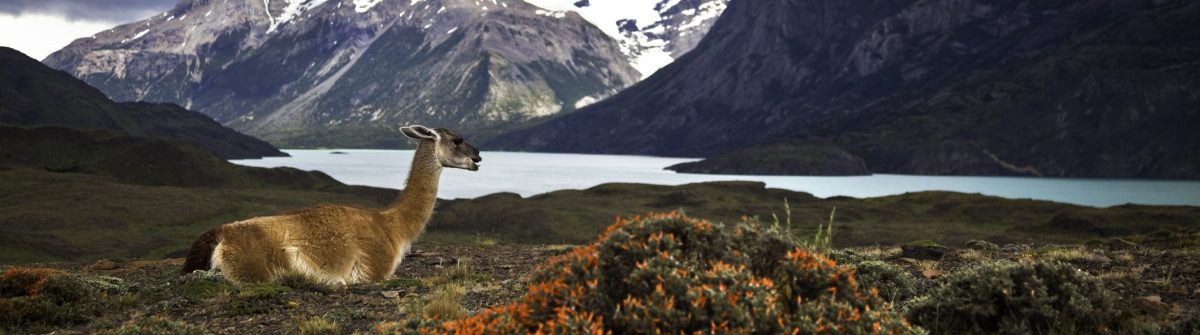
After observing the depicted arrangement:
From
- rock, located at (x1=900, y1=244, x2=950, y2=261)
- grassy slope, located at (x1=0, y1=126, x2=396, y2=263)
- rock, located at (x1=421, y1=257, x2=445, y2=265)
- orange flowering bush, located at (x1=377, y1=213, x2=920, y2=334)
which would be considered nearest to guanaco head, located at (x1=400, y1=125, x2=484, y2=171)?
rock, located at (x1=421, y1=257, x2=445, y2=265)

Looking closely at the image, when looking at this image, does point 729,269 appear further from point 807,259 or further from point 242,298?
point 242,298

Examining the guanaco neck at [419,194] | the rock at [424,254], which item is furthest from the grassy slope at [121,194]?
the guanaco neck at [419,194]

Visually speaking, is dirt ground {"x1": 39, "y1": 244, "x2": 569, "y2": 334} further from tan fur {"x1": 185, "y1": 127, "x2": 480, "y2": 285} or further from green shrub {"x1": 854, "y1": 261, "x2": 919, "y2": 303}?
green shrub {"x1": 854, "y1": 261, "x2": 919, "y2": 303}

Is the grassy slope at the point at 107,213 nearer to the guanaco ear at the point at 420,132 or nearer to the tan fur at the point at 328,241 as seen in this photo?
the tan fur at the point at 328,241

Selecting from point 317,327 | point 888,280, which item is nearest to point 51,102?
point 317,327

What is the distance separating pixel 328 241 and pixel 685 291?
8.71 metres

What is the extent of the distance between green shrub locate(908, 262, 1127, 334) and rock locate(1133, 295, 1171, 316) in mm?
820

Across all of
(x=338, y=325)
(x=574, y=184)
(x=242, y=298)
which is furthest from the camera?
(x=574, y=184)

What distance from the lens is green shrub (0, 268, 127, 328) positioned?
408 inches

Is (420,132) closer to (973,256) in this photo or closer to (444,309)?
(444,309)

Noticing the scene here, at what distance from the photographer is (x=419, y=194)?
14078 millimetres

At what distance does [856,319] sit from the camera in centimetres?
595

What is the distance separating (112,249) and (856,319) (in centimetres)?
4669

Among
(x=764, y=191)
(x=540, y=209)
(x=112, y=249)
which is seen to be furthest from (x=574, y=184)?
(x=112, y=249)
